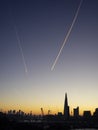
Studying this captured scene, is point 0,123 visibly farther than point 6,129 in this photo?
Yes

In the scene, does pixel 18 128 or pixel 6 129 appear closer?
pixel 6 129
